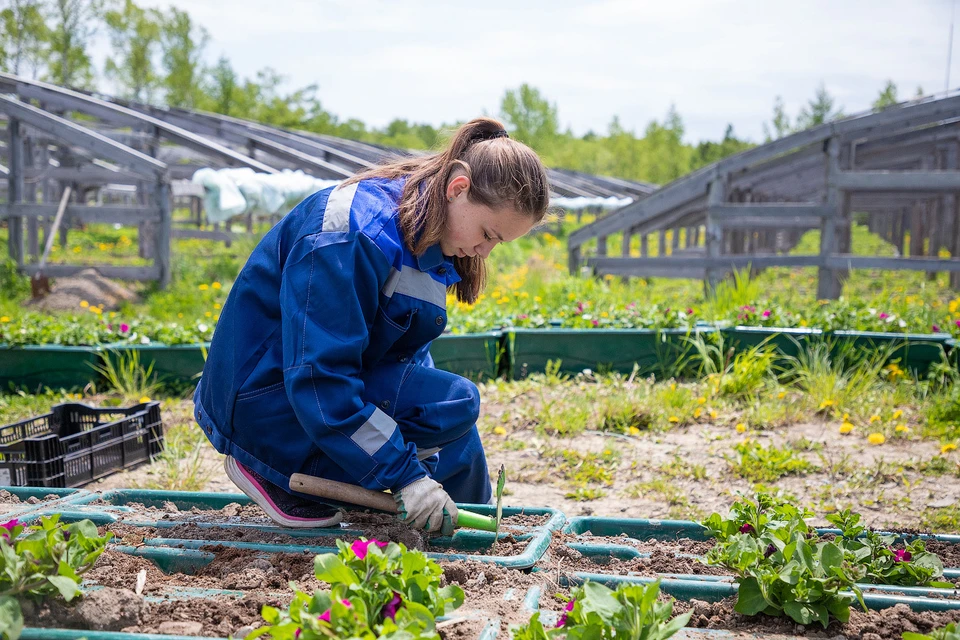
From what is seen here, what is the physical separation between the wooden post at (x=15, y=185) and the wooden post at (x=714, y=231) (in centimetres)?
752

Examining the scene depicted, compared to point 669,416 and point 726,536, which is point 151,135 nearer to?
point 669,416

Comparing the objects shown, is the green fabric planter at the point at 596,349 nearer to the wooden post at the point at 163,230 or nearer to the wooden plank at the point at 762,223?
the wooden plank at the point at 762,223

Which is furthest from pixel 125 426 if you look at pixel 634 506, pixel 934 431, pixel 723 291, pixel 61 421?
pixel 723 291

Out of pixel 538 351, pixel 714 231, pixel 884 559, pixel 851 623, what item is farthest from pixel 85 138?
pixel 851 623

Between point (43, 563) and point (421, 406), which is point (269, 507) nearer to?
point (421, 406)

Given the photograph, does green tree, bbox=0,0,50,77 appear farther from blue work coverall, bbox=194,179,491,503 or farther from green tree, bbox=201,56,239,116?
blue work coverall, bbox=194,179,491,503

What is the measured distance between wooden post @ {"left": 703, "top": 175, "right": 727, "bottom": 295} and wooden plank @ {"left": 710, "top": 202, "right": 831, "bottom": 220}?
8 centimetres

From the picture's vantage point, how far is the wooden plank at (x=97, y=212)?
855 centimetres

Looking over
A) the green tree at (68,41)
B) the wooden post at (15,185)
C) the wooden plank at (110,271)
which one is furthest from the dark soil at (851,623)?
the green tree at (68,41)

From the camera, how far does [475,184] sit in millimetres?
2137

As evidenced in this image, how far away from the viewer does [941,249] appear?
1118 centimetres

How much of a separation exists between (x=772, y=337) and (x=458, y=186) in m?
3.48

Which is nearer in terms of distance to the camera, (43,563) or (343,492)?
(43,563)

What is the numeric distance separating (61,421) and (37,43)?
2315 centimetres
